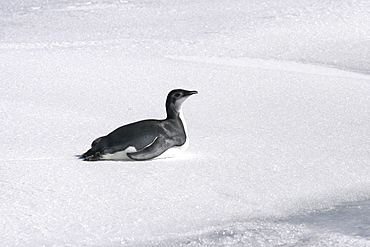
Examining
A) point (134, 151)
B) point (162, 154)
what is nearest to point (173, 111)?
point (162, 154)

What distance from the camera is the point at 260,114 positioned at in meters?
5.67

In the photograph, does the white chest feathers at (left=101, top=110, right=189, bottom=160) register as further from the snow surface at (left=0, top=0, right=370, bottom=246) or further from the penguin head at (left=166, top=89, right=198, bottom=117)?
the penguin head at (left=166, top=89, right=198, bottom=117)

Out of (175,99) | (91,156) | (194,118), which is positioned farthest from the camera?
(194,118)

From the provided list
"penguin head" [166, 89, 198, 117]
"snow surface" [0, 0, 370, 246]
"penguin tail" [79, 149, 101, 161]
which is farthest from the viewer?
"penguin head" [166, 89, 198, 117]

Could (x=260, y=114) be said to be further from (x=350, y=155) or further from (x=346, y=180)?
(x=346, y=180)

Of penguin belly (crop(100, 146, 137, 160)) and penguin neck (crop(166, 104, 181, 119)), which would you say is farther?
penguin neck (crop(166, 104, 181, 119))

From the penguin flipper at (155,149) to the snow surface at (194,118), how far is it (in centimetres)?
6

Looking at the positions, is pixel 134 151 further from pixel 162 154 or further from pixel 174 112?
pixel 174 112

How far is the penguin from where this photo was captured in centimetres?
427

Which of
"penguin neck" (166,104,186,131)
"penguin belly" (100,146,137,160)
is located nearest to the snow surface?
"penguin belly" (100,146,137,160)

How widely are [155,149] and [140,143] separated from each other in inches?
3.7

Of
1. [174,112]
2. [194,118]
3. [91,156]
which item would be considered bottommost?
[91,156]

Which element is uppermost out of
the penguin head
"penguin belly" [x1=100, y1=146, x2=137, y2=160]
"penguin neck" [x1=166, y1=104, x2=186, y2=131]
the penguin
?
the penguin head

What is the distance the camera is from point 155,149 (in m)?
4.30
